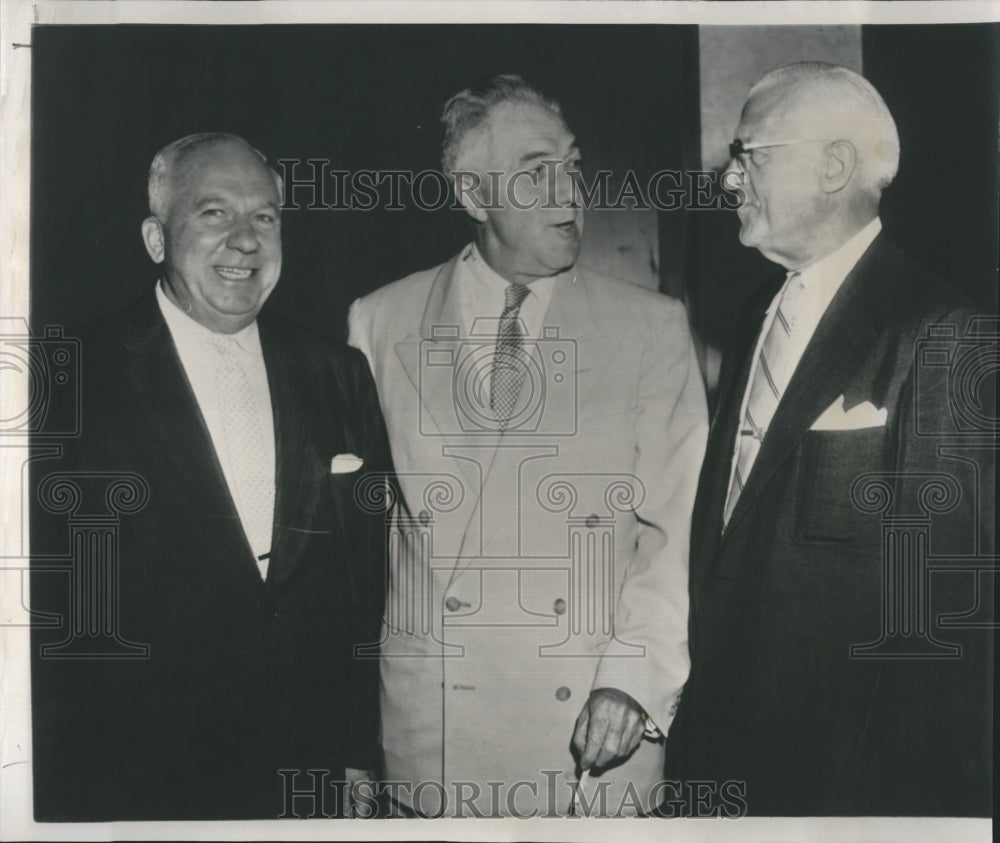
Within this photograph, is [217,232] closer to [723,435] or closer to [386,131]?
[386,131]

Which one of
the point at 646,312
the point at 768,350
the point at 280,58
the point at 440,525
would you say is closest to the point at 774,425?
the point at 768,350

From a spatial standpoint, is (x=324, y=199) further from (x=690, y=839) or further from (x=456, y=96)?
(x=690, y=839)

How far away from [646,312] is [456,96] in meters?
0.85

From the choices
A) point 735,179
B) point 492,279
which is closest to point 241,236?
point 492,279

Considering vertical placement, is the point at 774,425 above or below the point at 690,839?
above

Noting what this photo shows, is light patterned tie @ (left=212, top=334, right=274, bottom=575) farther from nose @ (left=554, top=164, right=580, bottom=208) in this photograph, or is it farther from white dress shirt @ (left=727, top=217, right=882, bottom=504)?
white dress shirt @ (left=727, top=217, right=882, bottom=504)

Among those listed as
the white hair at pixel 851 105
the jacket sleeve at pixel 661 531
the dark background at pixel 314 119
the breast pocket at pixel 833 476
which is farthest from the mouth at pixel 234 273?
the breast pocket at pixel 833 476

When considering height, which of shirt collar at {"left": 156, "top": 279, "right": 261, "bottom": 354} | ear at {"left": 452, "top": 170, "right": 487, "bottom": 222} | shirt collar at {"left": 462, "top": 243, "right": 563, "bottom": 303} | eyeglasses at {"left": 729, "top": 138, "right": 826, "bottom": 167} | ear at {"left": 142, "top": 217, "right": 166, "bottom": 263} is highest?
eyeglasses at {"left": 729, "top": 138, "right": 826, "bottom": 167}

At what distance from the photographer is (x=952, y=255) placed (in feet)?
10.3

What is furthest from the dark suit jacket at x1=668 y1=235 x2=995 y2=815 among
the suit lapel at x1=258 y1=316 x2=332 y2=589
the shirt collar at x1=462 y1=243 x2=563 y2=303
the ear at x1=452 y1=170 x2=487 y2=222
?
the suit lapel at x1=258 y1=316 x2=332 y2=589

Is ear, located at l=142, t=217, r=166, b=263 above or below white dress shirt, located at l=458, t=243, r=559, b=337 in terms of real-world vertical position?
above

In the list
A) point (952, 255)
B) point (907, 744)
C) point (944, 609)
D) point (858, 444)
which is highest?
point (952, 255)

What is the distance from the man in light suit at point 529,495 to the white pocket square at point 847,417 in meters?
0.37

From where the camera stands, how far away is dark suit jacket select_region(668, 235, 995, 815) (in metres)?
3.08
